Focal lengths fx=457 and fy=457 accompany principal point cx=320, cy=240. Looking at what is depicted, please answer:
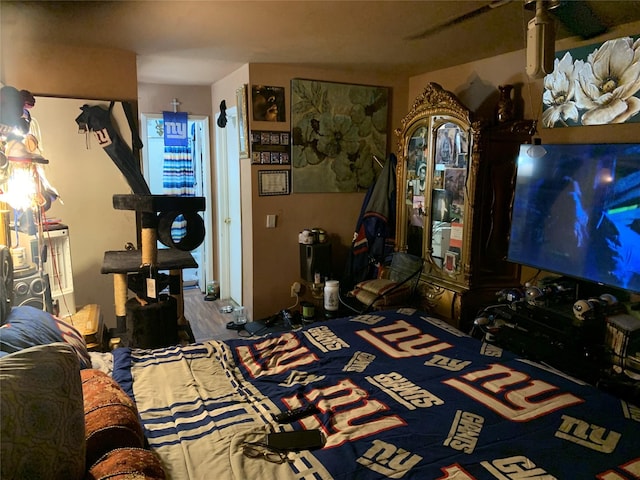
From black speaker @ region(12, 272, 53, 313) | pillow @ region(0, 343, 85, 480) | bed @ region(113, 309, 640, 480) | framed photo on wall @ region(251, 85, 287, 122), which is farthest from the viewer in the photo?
framed photo on wall @ region(251, 85, 287, 122)

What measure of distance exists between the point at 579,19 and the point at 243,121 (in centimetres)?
263

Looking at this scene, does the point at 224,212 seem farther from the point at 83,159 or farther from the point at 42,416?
the point at 42,416

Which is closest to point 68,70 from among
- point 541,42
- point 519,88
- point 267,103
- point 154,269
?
point 267,103

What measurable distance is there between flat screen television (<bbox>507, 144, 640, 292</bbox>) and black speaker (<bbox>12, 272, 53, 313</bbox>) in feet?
9.38

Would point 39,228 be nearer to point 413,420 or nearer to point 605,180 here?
point 413,420

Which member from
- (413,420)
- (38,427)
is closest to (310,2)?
(413,420)

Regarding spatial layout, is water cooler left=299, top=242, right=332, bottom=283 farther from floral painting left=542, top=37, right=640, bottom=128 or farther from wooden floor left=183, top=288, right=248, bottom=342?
floral painting left=542, top=37, right=640, bottom=128

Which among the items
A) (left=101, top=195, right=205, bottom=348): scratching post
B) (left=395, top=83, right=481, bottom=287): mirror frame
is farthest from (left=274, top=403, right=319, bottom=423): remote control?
(left=395, top=83, right=481, bottom=287): mirror frame

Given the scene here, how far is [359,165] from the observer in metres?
4.48

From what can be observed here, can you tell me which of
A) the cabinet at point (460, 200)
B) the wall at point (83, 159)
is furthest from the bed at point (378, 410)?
the wall at point (83, 159)

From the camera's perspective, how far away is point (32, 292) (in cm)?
232

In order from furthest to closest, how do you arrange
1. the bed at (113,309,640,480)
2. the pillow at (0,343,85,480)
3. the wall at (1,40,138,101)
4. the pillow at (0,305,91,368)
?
the wall at (1,40,138,101), the pillow at (0,305,91,368), the bed at (113,309,640,480), the pillow at (0,343,85,480)

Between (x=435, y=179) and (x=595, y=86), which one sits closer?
(x=595, y=86)

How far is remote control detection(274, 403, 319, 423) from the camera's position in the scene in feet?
5.47
